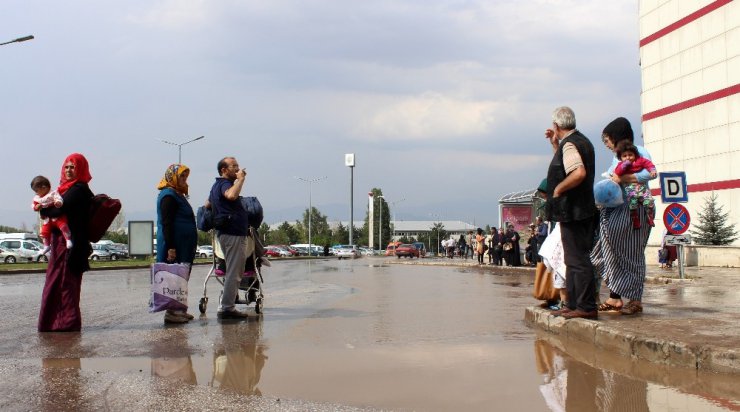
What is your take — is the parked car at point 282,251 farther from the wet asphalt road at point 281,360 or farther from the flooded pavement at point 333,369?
the flooded pavement at point 333,369

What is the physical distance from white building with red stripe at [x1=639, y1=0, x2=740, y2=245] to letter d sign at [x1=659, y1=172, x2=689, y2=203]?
971 inches

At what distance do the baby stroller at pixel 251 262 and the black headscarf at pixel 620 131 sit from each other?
419 centimetres

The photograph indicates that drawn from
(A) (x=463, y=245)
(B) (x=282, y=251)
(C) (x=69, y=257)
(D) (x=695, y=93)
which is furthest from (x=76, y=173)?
(B) (x=282, y=251)

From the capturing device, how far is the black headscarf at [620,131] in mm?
7816

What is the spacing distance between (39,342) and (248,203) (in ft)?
10.0

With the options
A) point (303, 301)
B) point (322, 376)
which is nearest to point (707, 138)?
point (303, 301)

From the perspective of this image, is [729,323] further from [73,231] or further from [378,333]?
[73,231]

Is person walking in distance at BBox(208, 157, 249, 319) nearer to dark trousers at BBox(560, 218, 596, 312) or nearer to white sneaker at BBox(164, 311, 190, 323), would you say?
white sneaker at BBox(164, 311, 190, 323)

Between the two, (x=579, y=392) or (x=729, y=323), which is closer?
(x=579, y=392)

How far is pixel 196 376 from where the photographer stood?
17.0 ft

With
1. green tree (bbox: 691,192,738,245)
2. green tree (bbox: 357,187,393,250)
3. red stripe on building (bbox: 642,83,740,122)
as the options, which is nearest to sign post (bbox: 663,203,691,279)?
green tree (bbox: 691,192,738,245)

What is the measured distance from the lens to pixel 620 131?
7836 millimetres

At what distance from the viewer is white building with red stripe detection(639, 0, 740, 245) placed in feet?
122

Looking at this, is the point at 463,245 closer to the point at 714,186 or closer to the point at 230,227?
the point at 714,186
